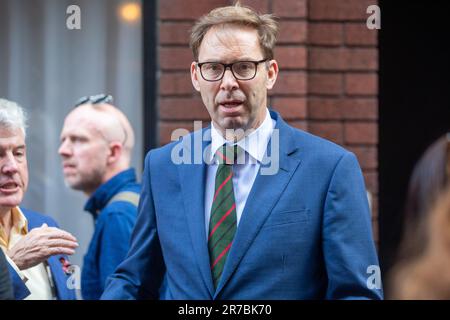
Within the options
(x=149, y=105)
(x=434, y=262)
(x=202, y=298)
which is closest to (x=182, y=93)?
(x=149, y=105)

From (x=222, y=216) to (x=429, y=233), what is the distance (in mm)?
779

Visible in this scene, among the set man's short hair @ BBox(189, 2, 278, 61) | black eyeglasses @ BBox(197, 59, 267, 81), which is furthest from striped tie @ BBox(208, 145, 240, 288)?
man's short hair @ BBox(189, 2, 278, 61)

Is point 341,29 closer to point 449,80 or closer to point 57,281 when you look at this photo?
point 449,80

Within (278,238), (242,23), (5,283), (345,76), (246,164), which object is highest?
(242,23)

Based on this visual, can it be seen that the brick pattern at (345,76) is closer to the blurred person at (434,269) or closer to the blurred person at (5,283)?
the blurred person at (5,283)

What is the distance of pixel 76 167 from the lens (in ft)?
14.6

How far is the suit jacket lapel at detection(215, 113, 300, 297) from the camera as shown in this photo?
325cm

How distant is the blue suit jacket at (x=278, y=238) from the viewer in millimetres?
3205

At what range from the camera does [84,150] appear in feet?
14.2

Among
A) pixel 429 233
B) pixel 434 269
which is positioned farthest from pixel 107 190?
pixel 434 269

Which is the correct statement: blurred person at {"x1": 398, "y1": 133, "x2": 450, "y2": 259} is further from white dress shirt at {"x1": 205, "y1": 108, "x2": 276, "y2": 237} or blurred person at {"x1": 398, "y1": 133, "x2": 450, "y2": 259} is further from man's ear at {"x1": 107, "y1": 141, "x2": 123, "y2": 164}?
man's ear at {"x1": 107, "y1": 141, "x2": 123, "y2": 164}

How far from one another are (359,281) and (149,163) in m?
0.87

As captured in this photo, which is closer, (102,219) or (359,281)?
(359,281)

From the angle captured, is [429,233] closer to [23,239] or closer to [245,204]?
[245,204]
